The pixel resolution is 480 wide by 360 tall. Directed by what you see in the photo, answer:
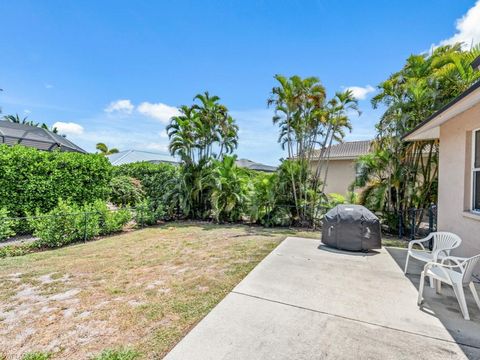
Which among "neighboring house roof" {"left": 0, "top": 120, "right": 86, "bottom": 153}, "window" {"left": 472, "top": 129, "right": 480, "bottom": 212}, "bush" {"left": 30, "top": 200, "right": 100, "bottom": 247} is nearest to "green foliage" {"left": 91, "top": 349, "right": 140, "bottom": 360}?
"bush" {"left": 30, "top": 200, "right": 100, "bottom": 247}

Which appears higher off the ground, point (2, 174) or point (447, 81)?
point (447, 81)

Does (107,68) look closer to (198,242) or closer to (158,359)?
(198,242)

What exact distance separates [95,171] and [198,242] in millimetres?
6062

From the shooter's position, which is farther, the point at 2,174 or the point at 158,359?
the point at 2,174

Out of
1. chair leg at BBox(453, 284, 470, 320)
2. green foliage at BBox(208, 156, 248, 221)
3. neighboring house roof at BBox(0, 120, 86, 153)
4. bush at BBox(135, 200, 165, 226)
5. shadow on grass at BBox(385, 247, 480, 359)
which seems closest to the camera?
shadow on grass at BBox(385, 247, 480, 359)

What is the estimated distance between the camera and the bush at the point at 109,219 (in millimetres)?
7988

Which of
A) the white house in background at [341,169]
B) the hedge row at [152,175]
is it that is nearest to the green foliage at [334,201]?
the white house in background at [341,169]

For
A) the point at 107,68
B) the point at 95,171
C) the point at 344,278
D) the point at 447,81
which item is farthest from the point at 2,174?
the point at 447,81

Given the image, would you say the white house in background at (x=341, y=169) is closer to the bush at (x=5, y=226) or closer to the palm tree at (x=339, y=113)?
the palm tree at (x=339, y=113)

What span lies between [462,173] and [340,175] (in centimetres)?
1108

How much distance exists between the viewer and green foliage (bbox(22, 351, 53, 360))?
2.25m

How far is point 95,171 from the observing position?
9805 millimetres

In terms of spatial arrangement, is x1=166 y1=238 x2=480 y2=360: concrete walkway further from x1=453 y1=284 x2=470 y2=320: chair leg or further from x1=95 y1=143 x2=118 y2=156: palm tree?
x1=95 y1=143 x2=118 y2=156: palm tree

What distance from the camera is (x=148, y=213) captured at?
9.84 meters
